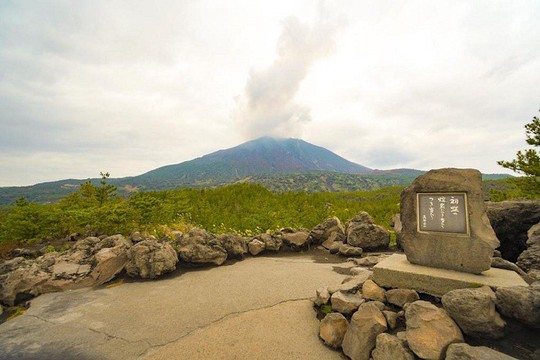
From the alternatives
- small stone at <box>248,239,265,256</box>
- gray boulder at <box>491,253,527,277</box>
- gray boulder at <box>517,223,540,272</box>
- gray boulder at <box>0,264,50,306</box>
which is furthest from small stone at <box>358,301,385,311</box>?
gray boulder at <box>0,264,50,306</box>

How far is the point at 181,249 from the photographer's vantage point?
25.6ft

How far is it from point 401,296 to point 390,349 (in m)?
1.24

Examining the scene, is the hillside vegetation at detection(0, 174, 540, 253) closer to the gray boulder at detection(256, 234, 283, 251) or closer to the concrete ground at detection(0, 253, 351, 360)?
the gray boulder at detection(256, 234, 283, 251)

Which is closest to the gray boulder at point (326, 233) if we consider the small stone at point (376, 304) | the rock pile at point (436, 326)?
the small stone at point (376, 304)

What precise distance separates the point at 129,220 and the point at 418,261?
10.8 m

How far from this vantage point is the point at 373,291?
4.64 metres

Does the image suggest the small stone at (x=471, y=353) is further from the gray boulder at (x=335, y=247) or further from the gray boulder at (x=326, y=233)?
the gray boulder at (x=326, y=233)

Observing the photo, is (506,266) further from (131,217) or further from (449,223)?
(131,217)

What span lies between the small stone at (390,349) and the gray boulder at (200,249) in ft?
18.0

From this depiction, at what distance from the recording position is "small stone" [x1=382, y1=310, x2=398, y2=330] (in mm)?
3818

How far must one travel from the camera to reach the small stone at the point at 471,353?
267 centimetres

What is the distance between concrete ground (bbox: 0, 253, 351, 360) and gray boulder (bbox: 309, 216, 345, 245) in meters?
3.88

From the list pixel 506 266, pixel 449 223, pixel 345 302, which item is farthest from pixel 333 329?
pixel 506 266

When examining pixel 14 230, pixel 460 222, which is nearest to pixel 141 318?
pixel 460 222
